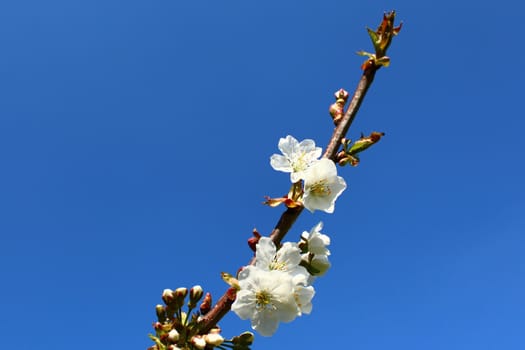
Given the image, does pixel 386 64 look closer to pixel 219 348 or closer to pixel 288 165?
pixel 288 165

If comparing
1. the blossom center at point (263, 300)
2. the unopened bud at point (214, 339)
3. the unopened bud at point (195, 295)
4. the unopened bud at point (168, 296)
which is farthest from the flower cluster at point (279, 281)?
the unopened bud at point (168, 296)

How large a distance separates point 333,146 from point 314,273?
2.28 feet

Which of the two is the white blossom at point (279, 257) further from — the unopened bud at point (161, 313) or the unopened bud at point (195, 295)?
the unopened bud at point (161, 313)

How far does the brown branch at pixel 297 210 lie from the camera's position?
7.27 ft

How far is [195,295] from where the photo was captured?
2.35m

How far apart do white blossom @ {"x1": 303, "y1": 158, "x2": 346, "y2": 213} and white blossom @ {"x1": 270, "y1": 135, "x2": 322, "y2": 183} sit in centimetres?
17

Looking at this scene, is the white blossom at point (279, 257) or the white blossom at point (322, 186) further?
the white blossom at point (322, 186)

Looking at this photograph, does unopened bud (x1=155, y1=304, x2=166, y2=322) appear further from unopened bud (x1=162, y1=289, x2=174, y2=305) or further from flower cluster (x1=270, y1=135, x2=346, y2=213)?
flower cluster (x1=270, y1=135, x2=346, y2=213)

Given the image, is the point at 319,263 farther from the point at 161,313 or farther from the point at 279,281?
the point at 161,313

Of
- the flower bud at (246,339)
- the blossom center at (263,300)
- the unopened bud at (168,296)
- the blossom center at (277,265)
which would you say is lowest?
the flower bud at (246,339)

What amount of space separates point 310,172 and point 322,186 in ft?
0.37

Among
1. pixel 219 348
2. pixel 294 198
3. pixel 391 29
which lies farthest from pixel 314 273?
pixel 391 29

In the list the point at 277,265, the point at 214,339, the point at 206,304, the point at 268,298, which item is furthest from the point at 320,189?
the point at 214,339

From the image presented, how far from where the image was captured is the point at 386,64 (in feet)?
8.21
